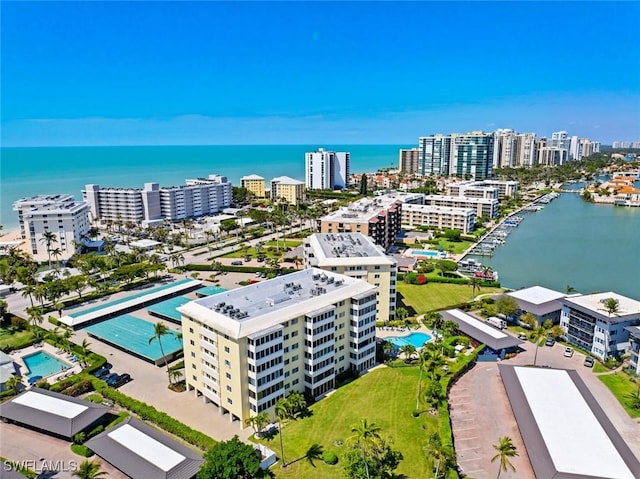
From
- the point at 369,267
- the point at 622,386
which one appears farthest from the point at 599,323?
the point at 369,267

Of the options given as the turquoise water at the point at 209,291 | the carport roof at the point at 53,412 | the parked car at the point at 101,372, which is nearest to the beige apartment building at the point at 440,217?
the turquoise water at the point at 209,291

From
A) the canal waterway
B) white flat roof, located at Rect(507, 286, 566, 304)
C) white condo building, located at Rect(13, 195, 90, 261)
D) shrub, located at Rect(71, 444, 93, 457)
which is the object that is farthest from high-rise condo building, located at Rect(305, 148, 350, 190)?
shrub, located at Rect(71, 444, 93, 457)

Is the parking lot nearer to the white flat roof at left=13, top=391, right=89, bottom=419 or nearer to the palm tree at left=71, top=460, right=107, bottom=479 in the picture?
the palm tree at left=71, top=460, right=107, bottom=479

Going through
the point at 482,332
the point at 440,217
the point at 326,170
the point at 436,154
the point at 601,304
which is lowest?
the point at 482,332

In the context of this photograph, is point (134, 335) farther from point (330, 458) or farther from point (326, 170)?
point (326, 170)

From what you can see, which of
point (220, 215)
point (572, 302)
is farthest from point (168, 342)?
point (220, 215)

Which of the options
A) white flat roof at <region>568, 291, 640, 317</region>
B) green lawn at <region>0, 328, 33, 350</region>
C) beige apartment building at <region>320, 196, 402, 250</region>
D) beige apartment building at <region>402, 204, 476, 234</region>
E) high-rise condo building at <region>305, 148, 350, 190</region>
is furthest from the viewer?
high-rise condo building at <region>305, 148, 350, 190</region>

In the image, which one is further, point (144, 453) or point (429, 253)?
point (429, 253)
